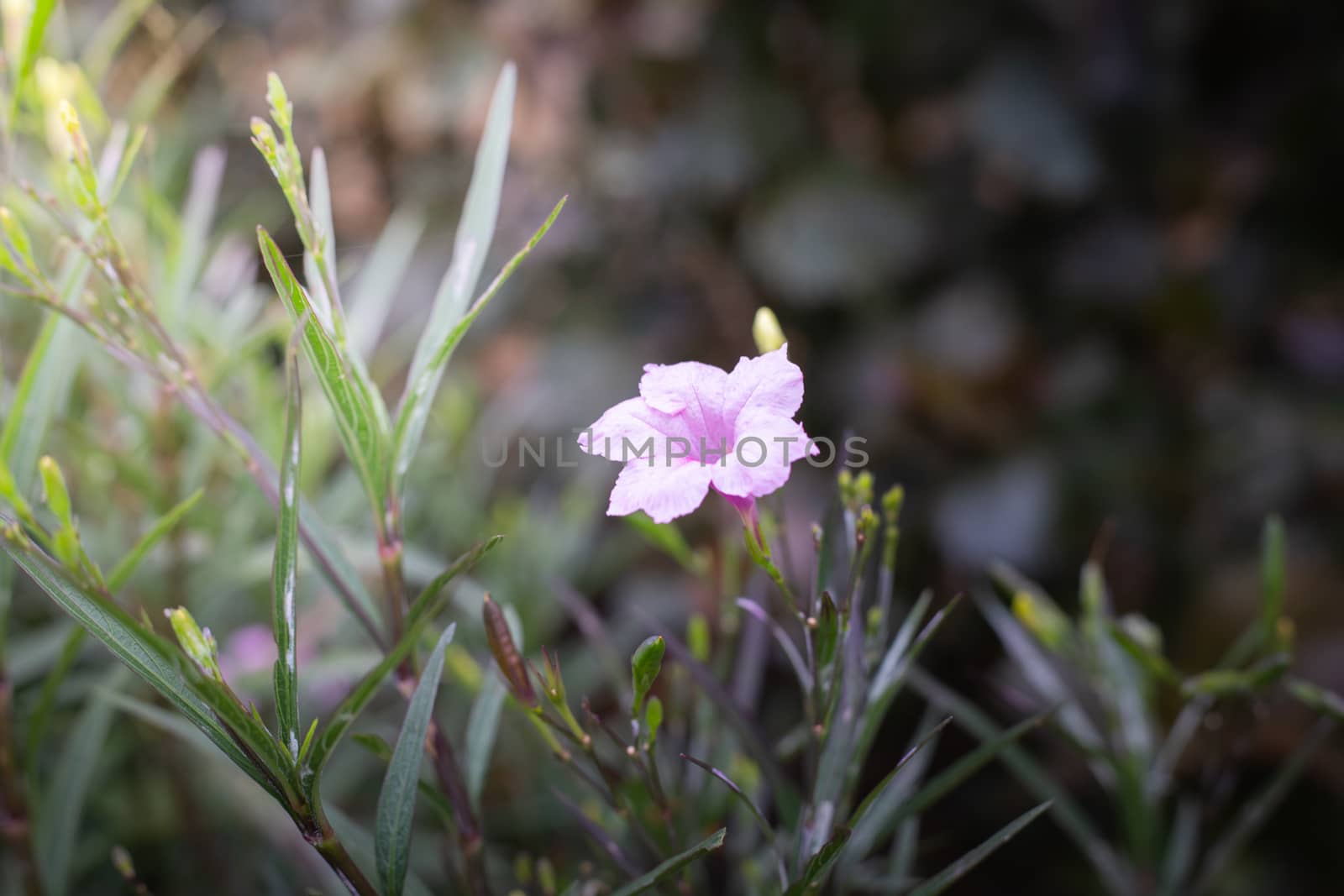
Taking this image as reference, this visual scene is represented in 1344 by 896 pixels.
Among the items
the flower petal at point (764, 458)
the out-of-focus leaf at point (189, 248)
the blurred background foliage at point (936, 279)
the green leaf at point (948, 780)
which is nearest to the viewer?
the flower petal at point (764, 458)

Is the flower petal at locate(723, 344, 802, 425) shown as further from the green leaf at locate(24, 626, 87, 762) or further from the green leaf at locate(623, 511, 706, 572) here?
the green leaf at locate(24, 626, 87, 762)

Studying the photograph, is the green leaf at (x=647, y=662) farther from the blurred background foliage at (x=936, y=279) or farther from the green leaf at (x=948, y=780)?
the blurred background foliage at (x=936, y=279)

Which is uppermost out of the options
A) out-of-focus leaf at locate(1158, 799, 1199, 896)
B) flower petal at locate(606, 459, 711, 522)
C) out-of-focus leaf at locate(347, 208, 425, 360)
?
out-of-focus leaf at locate(347, 208, 425, 360)

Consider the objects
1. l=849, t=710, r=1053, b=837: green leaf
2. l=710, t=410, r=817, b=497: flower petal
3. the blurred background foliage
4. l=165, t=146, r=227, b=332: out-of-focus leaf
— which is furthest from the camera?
the blurred background foliage

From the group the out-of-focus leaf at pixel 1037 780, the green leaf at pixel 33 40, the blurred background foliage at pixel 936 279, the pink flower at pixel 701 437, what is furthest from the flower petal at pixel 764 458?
the blurred background foliage at pixel 936 279

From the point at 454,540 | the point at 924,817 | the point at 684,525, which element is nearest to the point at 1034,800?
the point at 924,817

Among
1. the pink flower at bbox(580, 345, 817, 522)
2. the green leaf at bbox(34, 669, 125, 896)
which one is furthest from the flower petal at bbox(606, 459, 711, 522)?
the green leaf at bbox(34, 669, 125, 896)
